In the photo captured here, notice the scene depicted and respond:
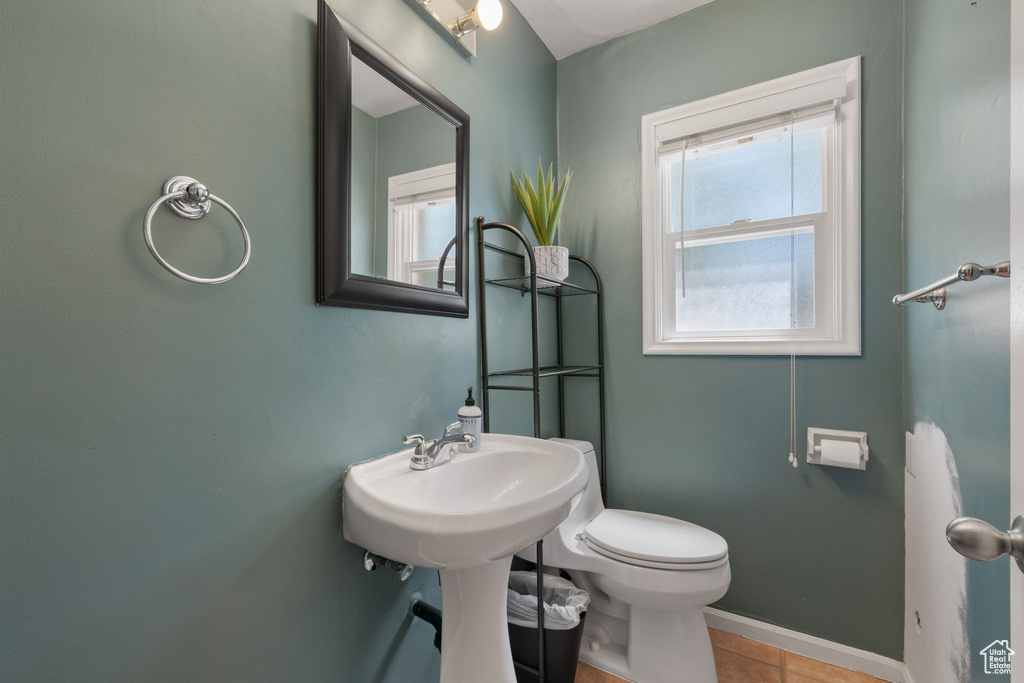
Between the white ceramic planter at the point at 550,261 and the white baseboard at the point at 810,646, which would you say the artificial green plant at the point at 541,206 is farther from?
the white baseboard at the point at 810,646

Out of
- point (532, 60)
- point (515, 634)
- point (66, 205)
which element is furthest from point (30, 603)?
point (532, 60)

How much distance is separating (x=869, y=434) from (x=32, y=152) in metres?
2.11

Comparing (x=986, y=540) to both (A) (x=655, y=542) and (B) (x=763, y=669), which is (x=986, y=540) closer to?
(A) (x=655, y=542)

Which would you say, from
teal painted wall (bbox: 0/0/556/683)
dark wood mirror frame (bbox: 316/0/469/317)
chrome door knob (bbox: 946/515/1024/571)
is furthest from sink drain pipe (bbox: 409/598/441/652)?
chrome door knob (bbox: 946/515/1024/571)

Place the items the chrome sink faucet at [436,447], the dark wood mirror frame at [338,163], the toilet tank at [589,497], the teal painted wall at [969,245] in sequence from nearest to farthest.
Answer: the teal painted wall at [969,245] → the dark wood mirror frame at [338,163] → the chrome sink faucet at [436,447] → the toilet tank at [589,497]

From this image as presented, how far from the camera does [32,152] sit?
56 centimetres

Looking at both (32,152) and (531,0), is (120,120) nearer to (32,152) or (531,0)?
(32,152)

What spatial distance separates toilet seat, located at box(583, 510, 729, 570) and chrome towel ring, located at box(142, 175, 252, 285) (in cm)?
128

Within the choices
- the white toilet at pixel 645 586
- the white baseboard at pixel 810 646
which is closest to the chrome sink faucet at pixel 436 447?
the white toilet at pixel 645 586

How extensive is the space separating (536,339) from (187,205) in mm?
931

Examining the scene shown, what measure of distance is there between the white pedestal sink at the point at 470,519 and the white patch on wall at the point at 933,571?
2.81 ft

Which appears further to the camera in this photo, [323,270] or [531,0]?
[531,0]

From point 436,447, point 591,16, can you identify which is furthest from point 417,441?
point 591,16

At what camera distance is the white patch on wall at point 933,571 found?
3.11ft
